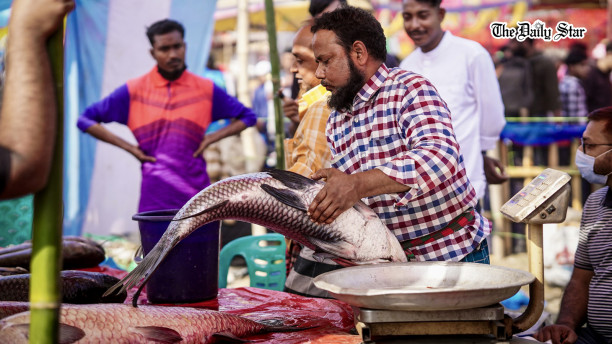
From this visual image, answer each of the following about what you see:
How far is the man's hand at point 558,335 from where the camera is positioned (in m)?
3.11

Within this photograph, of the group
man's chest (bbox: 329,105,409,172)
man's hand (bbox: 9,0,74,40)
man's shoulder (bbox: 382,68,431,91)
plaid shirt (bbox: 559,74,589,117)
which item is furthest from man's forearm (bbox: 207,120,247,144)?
plaid shirt (bbox: 559,74,589,117)

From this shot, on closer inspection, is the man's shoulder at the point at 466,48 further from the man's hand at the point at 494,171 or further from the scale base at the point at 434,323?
the scale base at the point at 434,323

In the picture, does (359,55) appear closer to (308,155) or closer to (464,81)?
(308,155)

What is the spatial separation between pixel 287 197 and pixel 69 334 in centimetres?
85

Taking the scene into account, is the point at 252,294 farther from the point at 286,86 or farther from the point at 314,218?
the point at 286,86

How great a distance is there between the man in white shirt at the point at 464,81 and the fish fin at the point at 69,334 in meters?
3.34

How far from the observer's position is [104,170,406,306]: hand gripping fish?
2414 millimetres

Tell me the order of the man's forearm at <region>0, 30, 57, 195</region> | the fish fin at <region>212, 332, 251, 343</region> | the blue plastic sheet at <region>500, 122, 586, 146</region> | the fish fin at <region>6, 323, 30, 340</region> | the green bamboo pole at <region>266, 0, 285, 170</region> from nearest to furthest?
→ the man's forearm at <region>0, 30, 57, 195</region>, the fish fin at <region>6, 323, 30, 340</region>, the fish fin at <region>212, 332, 251, 343</region>, the green bamboo pole at <region>266, 0, 285, 170</region>, the blue plastic sheet at <region>500, 122, 586, 146</region>

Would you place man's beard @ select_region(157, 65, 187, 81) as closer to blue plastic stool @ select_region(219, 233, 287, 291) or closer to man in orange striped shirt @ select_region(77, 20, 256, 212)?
man in orange striped shirt @ select_region(77, 20, 256, 212)

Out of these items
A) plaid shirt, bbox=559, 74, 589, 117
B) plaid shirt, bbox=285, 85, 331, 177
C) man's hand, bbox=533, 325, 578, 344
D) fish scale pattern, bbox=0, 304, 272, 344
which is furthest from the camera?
plaid shirt, bbox=559, 74, 589, 117

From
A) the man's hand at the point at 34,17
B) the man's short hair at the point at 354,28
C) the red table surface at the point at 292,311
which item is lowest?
the red table surface at the point at 292,311

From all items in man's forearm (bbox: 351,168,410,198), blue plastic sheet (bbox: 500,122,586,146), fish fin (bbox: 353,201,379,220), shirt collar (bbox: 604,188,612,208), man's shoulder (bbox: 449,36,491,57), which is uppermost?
man's shoulder (bbox: 449,36,491,57)

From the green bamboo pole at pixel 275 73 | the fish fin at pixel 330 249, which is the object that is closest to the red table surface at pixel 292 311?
the fish fin at pixel 330 249

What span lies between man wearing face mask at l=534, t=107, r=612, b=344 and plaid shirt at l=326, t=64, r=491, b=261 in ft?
2.62
